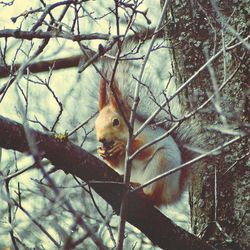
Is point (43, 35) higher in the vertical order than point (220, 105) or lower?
lower

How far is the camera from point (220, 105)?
3484mm

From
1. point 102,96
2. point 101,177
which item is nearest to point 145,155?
point 102,96

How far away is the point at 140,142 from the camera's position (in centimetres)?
368

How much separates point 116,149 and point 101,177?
84cm

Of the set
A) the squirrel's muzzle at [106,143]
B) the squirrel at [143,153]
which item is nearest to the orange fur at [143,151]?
the squirrel at [143,153]

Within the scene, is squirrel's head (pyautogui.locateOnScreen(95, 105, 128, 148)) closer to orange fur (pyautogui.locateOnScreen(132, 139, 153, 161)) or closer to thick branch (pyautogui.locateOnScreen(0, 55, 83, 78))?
orange fur (pyautogui.locateOnScreen(132, 139, 153, 161))

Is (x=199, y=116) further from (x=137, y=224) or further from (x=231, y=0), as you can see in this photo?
(x=137, y=224)

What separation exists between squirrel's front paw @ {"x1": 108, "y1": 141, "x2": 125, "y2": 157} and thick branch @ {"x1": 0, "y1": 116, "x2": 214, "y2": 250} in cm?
57

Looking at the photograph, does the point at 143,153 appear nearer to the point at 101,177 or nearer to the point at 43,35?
the point at 101,177

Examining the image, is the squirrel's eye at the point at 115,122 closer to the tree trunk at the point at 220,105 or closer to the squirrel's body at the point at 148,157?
the squirrel's body at the point at 148,157

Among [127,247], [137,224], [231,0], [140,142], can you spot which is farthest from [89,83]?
[127,247]

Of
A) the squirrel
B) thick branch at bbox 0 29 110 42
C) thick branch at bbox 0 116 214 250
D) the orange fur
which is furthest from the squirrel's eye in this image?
thick branch at bbox 0 29 110 42

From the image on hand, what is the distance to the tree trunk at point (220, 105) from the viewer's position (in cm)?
347

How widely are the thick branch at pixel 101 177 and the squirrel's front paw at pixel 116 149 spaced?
0.57 m
